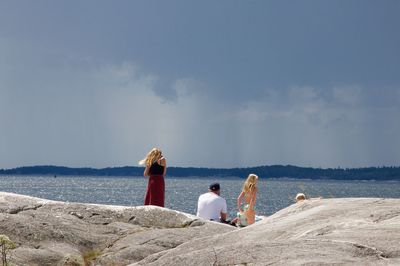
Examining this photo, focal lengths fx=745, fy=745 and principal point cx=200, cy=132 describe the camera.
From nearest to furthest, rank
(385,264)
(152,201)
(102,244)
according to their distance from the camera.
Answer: (385,264) < (102,244) < (152,201)

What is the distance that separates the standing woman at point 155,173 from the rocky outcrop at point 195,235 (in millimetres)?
6010

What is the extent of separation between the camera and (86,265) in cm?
1227

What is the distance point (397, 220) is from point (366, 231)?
0.58m

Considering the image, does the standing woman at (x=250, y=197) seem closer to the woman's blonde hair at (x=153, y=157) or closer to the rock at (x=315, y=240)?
the woman's blonde hair at (x=153, y=157)

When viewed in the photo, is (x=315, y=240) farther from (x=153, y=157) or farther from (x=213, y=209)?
(x=153, y=157)

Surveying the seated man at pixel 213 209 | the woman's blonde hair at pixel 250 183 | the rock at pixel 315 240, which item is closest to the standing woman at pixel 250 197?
the woman's blonde hair at pixel 250 183

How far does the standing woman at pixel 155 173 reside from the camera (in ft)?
68.4

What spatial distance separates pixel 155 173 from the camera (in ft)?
69.3

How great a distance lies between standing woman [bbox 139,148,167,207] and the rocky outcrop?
6.01m

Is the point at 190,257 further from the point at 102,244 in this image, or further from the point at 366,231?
the point at 102,244

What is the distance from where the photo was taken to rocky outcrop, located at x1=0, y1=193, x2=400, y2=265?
24.0 feet

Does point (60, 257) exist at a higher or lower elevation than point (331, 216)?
lower

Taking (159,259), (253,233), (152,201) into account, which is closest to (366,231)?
(253,233)

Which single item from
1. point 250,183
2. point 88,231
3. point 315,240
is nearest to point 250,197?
point 250,183
